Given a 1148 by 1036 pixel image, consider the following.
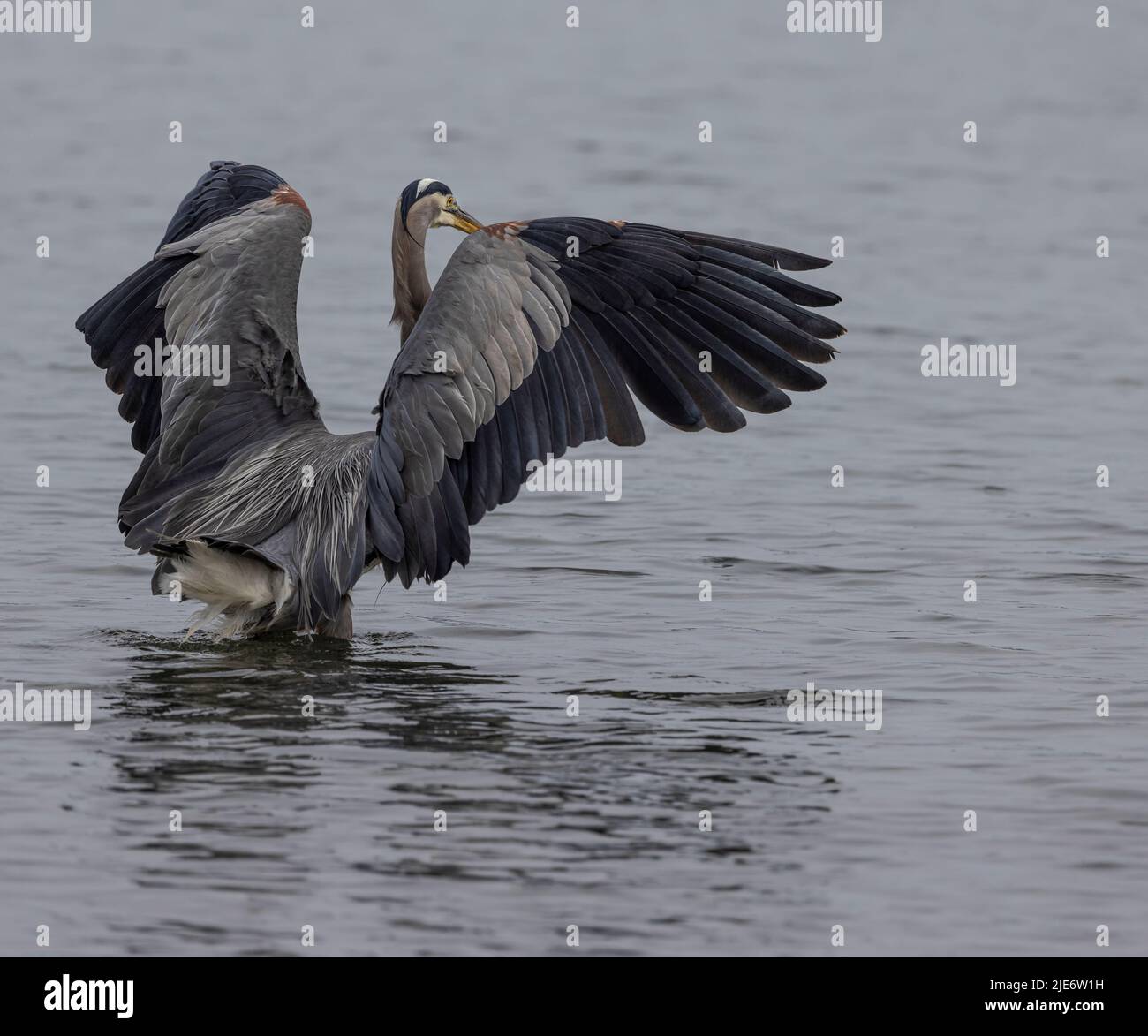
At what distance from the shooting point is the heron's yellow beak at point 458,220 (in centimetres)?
1101

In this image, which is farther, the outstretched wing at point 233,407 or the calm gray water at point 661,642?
the outstretched wing at point 233,407

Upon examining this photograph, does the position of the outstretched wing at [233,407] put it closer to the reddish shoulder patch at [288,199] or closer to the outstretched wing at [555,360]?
the reddish shoulder patch at [288,199]

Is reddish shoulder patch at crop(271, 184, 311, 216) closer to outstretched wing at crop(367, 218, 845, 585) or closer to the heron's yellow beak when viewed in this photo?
the heron's yellow beak

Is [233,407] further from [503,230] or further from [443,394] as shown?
[503,230]

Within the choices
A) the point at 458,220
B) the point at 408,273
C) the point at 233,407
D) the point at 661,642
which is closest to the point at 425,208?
the point at 458,220

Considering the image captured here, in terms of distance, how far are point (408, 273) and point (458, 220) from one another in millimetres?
464

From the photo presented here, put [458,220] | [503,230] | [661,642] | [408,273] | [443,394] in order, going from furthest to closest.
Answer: [458,220], [408,273], [661,642], [503,230], [443,394]

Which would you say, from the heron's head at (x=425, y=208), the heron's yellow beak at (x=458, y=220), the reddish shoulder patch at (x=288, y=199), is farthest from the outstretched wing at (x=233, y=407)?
the heron's yellow beak at (x=458, y=220)

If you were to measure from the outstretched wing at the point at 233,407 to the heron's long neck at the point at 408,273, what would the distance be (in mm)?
494

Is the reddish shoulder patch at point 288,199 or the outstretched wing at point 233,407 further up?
the reddish shoulder patch at point 288,199

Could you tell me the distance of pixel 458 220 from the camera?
11094 mm

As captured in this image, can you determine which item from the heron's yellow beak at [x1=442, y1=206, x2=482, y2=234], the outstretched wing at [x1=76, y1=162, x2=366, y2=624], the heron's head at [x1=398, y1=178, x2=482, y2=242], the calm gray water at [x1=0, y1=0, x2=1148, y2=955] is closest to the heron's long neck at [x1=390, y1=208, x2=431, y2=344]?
the heron's head at [x1=398, y1=178, x2=482, y2=242]
